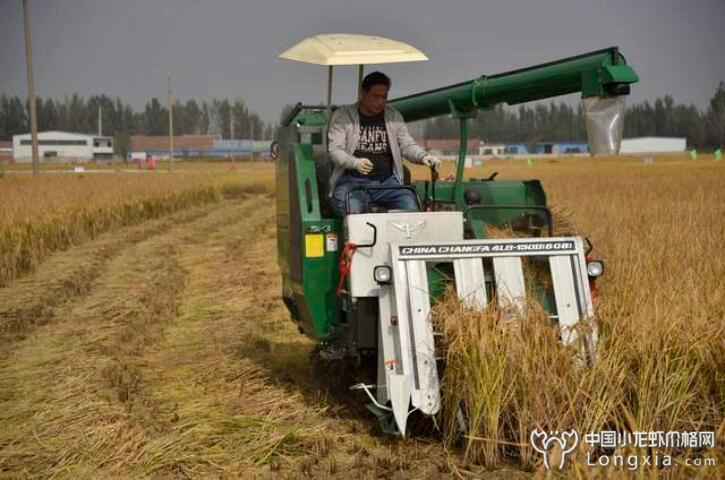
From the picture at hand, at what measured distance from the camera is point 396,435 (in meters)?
5.59

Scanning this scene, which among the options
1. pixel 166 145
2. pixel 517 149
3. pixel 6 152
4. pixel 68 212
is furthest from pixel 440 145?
pixel 6 152

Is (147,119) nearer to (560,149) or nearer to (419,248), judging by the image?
(560,149)

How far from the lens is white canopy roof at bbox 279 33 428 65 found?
6.91 m

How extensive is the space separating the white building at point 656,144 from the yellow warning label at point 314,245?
94.1m

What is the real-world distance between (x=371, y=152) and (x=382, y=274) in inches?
70.5

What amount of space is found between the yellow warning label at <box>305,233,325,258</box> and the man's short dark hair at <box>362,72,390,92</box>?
1268mm

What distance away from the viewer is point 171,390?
7.11m

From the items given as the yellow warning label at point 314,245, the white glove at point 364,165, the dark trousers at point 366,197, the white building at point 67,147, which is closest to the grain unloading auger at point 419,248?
the yellow warning label at point 314,245

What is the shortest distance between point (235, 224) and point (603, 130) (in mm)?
18656

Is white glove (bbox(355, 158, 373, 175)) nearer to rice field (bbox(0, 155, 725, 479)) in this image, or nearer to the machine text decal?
the machine text decal

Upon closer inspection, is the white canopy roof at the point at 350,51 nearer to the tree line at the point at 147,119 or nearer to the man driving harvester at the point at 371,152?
the man driving harvester at the point at 371,152

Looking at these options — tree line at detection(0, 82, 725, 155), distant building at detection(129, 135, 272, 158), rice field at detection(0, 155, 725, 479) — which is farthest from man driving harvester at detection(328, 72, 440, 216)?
distant building at detection(129, 135, 272, 158)

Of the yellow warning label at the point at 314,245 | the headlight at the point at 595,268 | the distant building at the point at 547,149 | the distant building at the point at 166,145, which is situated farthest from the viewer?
the distant building at the point at 166,145

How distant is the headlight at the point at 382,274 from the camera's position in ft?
18.0
